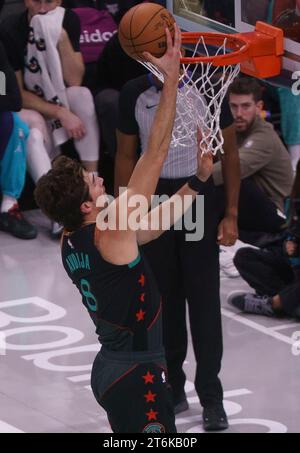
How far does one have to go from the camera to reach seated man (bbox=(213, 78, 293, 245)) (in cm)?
916

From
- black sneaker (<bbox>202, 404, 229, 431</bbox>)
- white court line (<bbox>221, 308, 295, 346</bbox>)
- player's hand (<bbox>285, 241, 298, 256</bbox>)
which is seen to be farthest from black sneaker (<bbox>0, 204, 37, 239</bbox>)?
black sneaker (<bbox>202, 404, 229, 431</bbox>)

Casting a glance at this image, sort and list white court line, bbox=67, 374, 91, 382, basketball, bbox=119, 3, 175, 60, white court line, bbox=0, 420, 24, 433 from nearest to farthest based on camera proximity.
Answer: basketball, bbox=119, 3, 175, 60 < white court line, bbox=0, 420, 24, 433 < white court line, bbox=67, 374, 91, 382

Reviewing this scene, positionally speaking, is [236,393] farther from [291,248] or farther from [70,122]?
[70,122]

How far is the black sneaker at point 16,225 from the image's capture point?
1003 centimetres

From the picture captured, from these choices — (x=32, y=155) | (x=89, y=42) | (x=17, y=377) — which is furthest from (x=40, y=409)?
(x=89, y=42)

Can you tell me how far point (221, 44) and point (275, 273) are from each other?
2545 millimetres

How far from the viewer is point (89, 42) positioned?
1073 cm

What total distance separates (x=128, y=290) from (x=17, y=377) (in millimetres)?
2224

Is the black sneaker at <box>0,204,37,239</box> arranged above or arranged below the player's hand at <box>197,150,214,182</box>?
below

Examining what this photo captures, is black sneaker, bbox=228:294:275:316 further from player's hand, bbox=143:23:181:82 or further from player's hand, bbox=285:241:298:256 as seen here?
player's hand, bbox=143:23:181:82

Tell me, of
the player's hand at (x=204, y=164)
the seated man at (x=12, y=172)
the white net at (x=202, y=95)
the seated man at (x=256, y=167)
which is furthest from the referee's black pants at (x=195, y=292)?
the seated man at (x=12, y=172)

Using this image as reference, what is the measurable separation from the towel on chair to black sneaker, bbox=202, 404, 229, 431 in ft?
12.7

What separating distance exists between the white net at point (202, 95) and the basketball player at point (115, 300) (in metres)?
0.91

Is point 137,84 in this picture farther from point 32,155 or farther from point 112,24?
point 112,24
